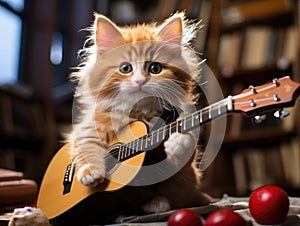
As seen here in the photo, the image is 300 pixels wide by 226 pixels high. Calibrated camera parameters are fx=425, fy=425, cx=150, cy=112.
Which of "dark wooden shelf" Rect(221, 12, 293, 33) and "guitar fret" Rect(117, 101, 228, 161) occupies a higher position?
"dark wooden shelf" Rect(221, 12, 293, 33)

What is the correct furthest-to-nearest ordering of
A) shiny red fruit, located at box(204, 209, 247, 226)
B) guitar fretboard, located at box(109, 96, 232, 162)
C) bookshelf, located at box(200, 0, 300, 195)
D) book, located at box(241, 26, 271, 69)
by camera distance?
1. book, located at box(241, 26, 271, 69)
2. bookshelf, located at box(200, 0, 300, 195)
3. guitar fretboard, located at box(109, 96, 232, 162)
4. shiny red fruit, located at box(204, 209, 247, 226)

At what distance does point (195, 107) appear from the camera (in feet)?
2.56

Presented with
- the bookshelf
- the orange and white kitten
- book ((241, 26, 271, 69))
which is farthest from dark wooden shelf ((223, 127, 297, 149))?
the orange and white kitten

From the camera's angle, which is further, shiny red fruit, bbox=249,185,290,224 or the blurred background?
the blurred background

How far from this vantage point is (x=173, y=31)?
80 cm

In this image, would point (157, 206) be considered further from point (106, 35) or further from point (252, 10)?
point (252, 10)

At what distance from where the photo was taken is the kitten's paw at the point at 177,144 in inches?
27.5

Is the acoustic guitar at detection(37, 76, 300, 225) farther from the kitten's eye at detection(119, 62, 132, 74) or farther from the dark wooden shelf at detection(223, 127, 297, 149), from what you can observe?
the dark wooden shelf at detection(223, 127, 297, 149)

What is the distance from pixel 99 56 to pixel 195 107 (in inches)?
8.3

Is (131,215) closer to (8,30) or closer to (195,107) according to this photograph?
(195,107)

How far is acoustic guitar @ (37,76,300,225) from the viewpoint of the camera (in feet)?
2.13

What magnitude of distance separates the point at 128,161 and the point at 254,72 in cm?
178

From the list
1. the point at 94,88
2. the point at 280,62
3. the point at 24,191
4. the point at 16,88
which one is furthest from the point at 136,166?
the point at 16,88

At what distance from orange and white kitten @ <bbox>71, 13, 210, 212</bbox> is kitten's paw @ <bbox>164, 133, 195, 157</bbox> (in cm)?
2
